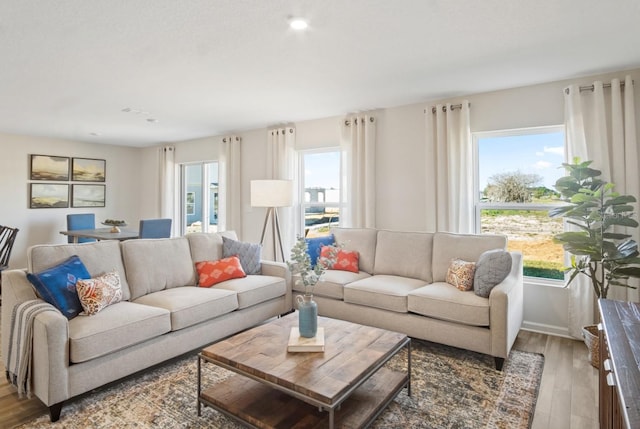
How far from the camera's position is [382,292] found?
324cm

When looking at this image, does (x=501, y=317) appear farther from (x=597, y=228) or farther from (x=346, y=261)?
(x=346, y=261)

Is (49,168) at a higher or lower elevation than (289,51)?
lower

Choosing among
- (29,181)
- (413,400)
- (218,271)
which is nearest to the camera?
(413,400)

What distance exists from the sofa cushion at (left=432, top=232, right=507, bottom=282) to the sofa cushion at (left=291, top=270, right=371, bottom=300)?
756 mm

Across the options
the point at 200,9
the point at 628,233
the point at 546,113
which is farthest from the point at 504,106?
the point at 200,9

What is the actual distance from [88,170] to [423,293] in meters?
6.58

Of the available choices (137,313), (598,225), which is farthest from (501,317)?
(137,313)

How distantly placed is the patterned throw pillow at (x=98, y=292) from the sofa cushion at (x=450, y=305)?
7.66 feet

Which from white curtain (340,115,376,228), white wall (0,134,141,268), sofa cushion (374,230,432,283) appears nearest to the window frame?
white curtain (340,115,376,228)

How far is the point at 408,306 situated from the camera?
310 cm

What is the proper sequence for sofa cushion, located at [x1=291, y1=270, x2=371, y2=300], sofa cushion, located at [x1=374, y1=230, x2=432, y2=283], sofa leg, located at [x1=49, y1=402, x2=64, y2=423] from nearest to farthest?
1. sofa leg, located at [x1=49, y1=402, x2=64, y2=423]
2. sofa cushion, located at [x1=291, y1=270, x2=371, y2=300]
3. sofa cushion, located at [x1=374, y1=230, x2=432, y2=283]

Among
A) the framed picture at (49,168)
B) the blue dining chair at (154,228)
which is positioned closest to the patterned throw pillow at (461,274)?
the blue dining chair at (154,228)

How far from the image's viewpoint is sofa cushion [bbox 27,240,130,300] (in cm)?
256

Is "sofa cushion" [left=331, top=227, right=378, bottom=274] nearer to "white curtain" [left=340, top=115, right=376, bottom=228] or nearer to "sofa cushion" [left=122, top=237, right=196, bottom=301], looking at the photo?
"white curtain" [left=340, top=115, right=376, bottom=228]
